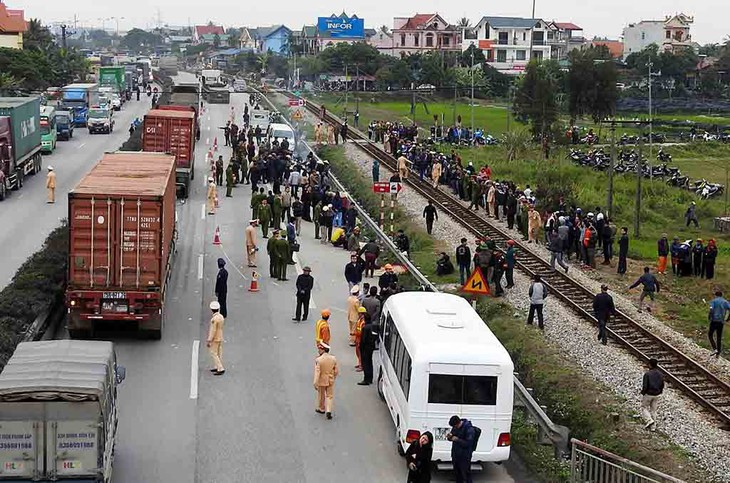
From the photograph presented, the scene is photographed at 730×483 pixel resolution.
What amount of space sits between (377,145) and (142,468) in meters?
46.7

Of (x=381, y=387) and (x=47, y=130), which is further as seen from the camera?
(x=47, y=130)

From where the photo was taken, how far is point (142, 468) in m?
15.6

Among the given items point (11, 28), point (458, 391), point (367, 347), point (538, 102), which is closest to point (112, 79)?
point (11, 28)

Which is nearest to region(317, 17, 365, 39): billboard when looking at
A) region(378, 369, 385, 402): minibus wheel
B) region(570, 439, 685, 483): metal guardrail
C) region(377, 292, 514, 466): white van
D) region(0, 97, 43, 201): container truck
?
region(0, 97, 43, 201): container truck

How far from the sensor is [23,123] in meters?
44.3

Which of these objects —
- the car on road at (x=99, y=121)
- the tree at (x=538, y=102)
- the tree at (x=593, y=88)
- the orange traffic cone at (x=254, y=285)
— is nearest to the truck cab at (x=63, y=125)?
the car on road at (x=99, y=121)

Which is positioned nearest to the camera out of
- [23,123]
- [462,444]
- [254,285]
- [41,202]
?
[462,444]

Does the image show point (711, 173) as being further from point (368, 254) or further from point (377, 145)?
point (368, 254)

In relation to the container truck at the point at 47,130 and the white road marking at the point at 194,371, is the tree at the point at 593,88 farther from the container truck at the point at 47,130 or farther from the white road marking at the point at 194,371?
the white road marking at the point at 194,371

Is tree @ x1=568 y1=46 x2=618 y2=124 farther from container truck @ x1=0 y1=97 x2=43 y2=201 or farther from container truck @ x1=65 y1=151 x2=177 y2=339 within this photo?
container truck @ x1=65 y1=151 x2=177 y2=339

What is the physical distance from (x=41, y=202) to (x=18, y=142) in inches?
169

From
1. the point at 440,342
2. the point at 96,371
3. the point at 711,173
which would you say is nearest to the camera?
the point at 96,371

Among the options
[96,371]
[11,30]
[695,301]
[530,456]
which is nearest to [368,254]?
[695,301]

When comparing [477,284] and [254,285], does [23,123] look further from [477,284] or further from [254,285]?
[477,284]
